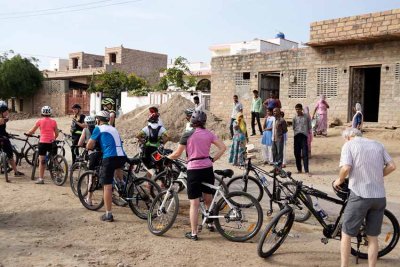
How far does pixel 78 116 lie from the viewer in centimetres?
979

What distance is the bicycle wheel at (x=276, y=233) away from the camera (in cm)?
499

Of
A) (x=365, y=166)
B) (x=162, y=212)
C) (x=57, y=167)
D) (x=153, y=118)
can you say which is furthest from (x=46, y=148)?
(x=365, y=166)

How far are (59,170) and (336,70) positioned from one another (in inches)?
456

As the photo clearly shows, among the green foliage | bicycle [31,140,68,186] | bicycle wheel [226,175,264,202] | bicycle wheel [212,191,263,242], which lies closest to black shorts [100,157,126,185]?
bicycle wheel [212,191,263,242]

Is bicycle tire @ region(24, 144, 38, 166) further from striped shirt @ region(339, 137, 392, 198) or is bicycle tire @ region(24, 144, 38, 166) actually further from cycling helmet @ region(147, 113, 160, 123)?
striped shirt @ region(339, 137, 392, 198)

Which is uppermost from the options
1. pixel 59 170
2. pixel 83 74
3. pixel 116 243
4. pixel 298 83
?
pixel 83 74

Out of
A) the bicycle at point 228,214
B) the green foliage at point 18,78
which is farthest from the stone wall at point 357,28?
the green foliage at point 18,78

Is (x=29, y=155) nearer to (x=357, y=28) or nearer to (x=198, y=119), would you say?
(x=198, y=119)

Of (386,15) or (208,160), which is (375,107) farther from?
(208,160)

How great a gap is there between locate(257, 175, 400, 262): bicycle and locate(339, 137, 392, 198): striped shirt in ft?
2.33

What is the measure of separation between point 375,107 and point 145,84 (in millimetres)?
19706

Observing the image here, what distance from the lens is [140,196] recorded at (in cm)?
665

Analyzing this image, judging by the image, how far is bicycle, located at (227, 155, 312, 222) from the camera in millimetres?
6307

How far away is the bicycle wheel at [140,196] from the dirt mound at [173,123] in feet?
31.7
